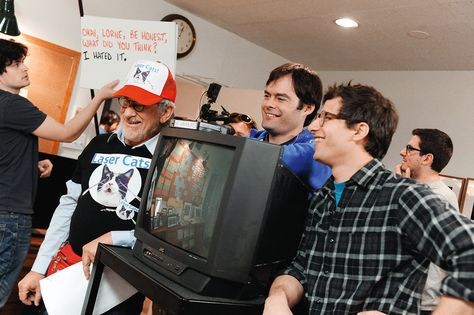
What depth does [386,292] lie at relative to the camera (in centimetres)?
98

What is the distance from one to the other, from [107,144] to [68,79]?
2.36 meters

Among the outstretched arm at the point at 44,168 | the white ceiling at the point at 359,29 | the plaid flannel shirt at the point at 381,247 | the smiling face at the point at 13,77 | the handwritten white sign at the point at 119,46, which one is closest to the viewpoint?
the plaid flannel shirt at the point at 381,247

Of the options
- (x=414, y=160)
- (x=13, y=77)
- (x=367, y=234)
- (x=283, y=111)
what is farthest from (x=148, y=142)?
(x=414, y=160)

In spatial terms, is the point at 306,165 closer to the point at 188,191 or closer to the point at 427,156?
the point at 188,191

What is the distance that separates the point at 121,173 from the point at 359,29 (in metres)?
3.07

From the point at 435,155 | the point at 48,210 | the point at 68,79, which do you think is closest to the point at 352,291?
the point at 435,155

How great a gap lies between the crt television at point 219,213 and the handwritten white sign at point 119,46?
0.75 m

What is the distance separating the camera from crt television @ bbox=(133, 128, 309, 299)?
93cm

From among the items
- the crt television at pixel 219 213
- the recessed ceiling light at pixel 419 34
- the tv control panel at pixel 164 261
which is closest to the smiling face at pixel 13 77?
the crt television at pixel 219 213

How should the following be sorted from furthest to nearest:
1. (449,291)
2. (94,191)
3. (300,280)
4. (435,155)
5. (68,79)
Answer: (68,79) < (435,155) < (94,191) < (300,280) < (449,291)

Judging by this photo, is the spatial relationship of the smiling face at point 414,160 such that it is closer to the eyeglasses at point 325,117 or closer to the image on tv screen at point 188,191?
the eyeglasses at point 325,117

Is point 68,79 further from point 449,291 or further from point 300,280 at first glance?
point 449,291

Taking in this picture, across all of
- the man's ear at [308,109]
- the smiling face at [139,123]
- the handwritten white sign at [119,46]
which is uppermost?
the handwritten white sign at [119,46]

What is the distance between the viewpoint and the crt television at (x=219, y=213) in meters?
0.93
